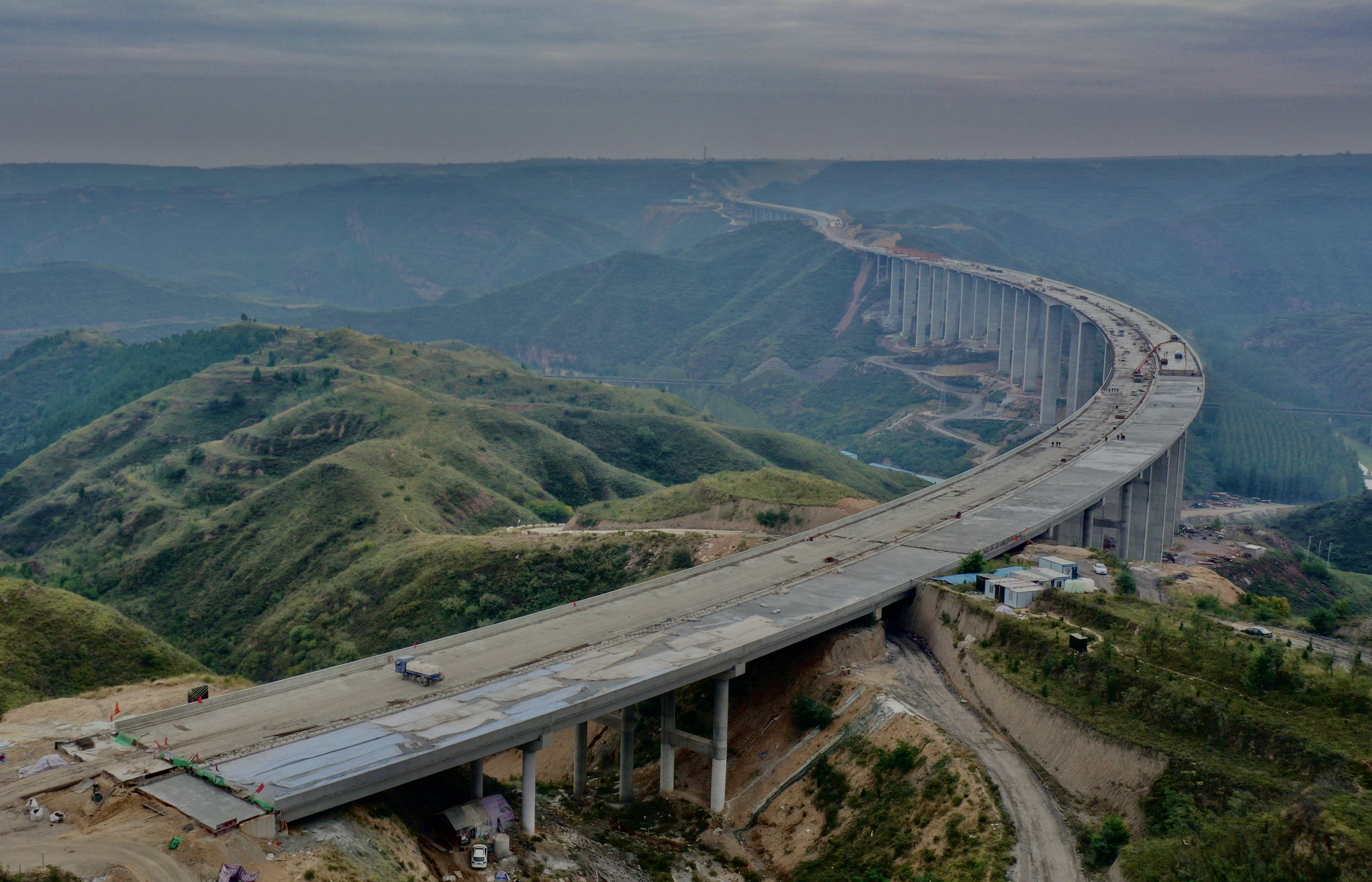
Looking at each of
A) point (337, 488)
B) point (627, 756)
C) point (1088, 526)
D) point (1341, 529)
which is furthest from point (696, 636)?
point (1341, 529)

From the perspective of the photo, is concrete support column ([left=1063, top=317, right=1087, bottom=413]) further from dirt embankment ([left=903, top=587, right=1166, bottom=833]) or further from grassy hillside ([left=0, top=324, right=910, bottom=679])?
dirt embankment ([left=903, top=587, right=1166, bottom=833])

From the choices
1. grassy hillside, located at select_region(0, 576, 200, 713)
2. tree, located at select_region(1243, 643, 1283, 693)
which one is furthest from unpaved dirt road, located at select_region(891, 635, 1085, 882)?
grassy hillside, located at select_region(0, 576, 200, 713)

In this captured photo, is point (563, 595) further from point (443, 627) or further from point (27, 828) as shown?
point (27, 828)

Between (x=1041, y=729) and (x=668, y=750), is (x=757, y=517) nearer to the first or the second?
(x=668, y=750)

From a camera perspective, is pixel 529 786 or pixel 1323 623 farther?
pixel 1323 623

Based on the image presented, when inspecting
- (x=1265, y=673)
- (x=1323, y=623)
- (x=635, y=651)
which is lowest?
(x=1323, y=623)
